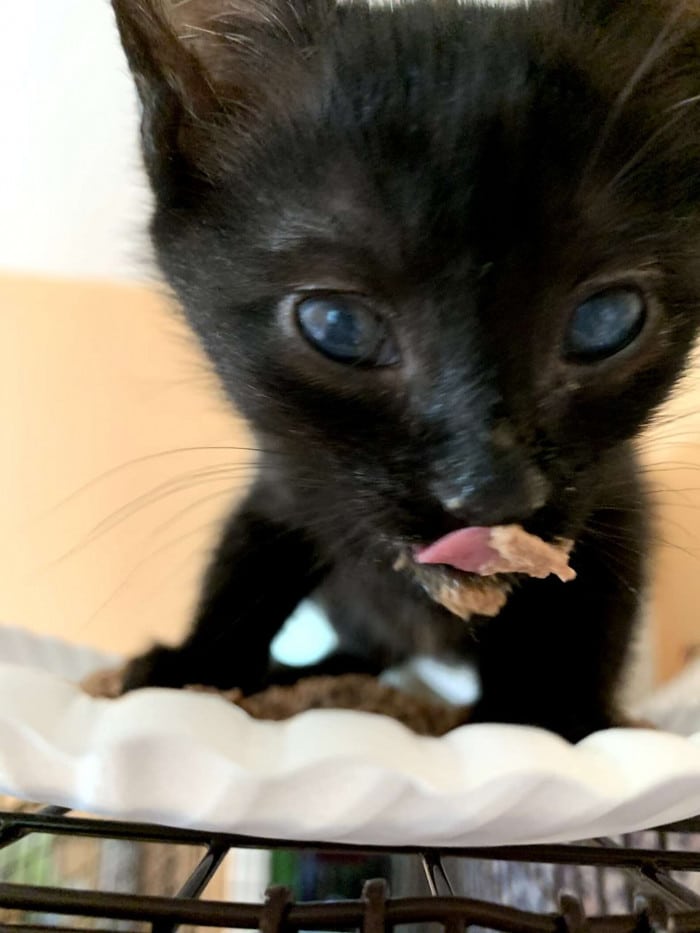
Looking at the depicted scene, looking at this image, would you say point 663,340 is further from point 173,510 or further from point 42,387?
point 42,387

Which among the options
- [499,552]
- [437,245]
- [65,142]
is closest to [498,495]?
[499,552]

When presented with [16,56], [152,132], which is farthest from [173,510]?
A: [152,132]

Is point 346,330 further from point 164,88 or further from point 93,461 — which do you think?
point 93,461

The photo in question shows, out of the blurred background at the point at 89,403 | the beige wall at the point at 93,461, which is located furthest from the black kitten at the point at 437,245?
the beige wall at the point at 93,461

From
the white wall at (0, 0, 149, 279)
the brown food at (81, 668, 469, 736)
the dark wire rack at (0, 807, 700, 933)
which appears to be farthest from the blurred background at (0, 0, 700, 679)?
the dark wire rack at (0, 807, 700, 933)

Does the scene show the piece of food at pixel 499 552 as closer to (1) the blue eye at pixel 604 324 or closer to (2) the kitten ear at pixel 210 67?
→ (1) the blue eye at pixel 604 324

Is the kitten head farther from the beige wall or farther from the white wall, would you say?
the beige wall
